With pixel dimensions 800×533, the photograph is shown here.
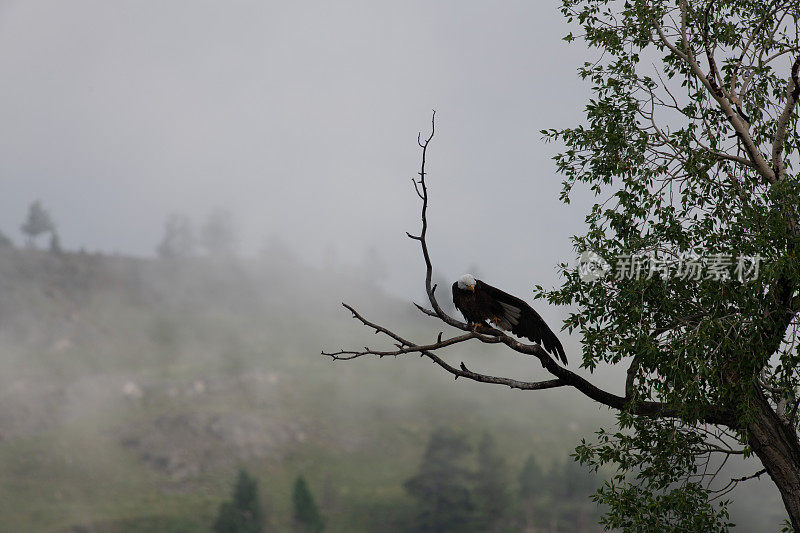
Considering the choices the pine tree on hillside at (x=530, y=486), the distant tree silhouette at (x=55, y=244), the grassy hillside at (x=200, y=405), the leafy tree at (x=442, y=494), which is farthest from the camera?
the distant tree silhouette at (x=55, y=244)

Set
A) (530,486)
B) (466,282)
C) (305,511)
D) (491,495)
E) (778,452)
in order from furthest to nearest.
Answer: (530,486), (491,495), (305,511), (466,282), (778,452)

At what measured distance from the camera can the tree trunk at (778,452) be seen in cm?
959

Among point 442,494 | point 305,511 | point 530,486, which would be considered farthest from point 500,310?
point 530,486

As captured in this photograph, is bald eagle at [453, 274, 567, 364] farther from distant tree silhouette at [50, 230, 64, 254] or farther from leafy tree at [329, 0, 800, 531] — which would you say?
distant tree silhouette at [50, 230, 64, 254]

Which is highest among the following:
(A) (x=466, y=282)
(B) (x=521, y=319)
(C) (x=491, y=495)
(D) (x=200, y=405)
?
(D) (x=200, y=405)

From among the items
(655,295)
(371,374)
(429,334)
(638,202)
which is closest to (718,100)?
(638,202)

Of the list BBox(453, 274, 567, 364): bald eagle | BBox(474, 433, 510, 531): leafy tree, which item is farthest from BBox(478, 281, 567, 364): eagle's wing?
BBox(474, 433, 510, 531): leafy tree

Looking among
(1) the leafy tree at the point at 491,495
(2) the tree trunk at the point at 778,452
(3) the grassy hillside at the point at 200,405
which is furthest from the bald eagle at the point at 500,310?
(3) the grassy hillside at the point at 200,405

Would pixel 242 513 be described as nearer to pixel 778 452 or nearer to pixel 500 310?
pixel 500 310

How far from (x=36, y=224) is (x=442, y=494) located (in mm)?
105538

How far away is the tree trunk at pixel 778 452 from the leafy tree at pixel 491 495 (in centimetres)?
6599

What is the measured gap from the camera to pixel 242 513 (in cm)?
6750

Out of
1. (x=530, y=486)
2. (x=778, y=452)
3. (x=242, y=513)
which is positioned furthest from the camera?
(x=530, y=486)

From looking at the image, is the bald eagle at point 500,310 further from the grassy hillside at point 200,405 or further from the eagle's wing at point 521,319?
the grassy hillside at point 200,405
